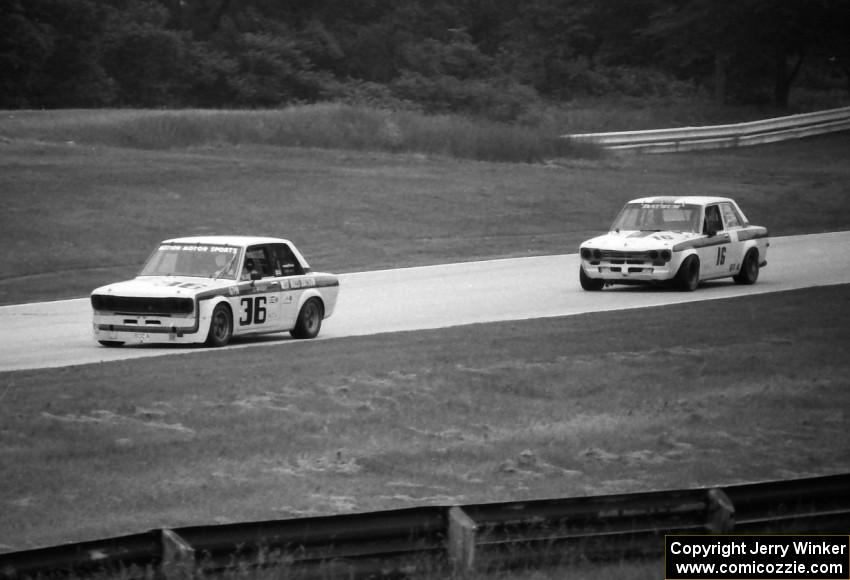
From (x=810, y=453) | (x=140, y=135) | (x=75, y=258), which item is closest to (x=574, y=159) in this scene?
(x=140, y=135)

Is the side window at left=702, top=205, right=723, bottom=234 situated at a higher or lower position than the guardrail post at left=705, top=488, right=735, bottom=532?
higher

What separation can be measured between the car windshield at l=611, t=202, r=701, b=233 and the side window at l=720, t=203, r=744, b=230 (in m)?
0.74

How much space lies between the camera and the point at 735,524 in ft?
24.3

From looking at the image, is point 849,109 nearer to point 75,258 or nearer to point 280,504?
point 75,258

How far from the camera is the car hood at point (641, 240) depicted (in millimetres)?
21516

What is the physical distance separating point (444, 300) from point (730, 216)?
17.5 ft

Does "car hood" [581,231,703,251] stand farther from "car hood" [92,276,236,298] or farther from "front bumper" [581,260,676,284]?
"car hood" [92,276,236,298]

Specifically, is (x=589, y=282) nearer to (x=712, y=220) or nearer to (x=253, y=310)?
(x=712, y=220)

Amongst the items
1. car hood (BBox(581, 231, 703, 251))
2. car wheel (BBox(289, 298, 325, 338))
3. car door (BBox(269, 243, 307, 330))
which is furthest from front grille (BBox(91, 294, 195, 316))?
car hood (BBox(581, 231, 703, 251))

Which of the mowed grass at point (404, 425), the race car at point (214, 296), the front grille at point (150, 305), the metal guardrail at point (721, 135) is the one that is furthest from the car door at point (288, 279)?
the metal guardrail at point (721, 135)

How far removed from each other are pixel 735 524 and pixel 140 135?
31.0 meters

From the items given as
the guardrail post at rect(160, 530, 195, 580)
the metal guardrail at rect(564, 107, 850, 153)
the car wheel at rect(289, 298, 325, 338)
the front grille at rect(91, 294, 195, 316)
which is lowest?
the car wheel at rect(289, 298, 325, 338)

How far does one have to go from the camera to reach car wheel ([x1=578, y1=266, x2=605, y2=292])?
2194cm

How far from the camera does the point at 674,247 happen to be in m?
21.5
